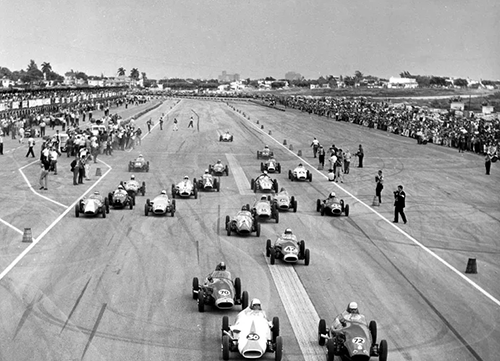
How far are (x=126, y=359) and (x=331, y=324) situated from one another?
17.3 ft

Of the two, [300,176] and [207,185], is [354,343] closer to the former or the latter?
[207,185]

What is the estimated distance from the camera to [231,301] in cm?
2027

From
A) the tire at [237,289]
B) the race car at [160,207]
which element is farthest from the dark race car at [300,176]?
the tire at [237,289]

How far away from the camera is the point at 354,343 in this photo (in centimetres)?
1681

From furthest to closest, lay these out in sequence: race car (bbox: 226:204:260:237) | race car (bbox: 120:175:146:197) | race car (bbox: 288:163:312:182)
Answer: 1. race car (bbox: 288:163:312:182)
2. race car (bbox: 120:175:146:197)
3. race car (bbox: 226:204:260:237)

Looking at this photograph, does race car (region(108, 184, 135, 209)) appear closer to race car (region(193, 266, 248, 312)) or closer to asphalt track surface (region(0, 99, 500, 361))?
asphalt track surface (region(0, 99, 500, 361))

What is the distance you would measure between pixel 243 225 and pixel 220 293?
9875 millimetres

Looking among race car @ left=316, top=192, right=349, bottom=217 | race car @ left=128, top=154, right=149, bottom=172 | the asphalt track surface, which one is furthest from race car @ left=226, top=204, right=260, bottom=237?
race car @ left=128, top=154, right=149, bottom=172

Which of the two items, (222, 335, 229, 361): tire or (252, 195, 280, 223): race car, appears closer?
(222, 335, 229, 361): tire

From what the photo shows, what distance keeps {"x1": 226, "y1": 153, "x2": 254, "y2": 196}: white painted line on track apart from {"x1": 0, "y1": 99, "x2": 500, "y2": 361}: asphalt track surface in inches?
12.6

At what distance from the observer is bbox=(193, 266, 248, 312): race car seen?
20312 millimetres

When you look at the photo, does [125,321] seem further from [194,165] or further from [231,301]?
[194,165]

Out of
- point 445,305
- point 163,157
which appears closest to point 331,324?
point 445,305

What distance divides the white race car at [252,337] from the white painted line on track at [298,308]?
90 centimetres
